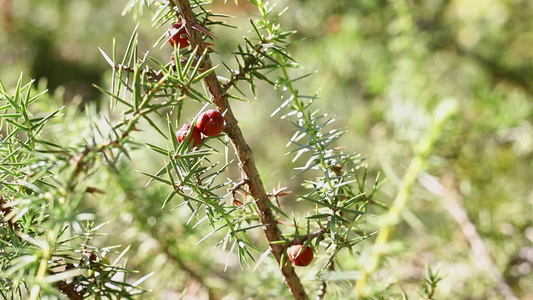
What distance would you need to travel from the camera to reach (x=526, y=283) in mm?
1067

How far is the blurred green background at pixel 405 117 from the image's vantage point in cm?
90

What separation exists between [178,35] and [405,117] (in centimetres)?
71

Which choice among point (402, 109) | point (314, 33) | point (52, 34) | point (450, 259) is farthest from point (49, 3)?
point (450, 259)

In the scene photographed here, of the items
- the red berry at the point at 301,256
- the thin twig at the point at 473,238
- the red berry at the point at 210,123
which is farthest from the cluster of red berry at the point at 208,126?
the thin twig at the point at 473,238

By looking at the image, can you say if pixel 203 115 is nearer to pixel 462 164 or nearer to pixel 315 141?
pixel 315 141

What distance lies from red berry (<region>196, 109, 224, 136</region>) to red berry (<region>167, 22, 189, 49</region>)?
0.07 m

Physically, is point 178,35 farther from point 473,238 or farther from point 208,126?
point 473,238

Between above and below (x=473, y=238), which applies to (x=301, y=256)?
below

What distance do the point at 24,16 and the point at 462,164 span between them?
1666 millimetres

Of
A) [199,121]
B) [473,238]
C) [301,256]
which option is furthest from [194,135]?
[473,238]

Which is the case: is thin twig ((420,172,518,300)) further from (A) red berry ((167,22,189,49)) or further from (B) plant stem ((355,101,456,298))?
(A) red berry ((167,22,189,49))

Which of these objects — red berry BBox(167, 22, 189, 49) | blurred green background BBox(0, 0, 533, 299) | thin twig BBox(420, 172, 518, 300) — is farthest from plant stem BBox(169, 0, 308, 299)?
thin twig BBox(420, 172, 518, 300)

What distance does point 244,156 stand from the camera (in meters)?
0.46

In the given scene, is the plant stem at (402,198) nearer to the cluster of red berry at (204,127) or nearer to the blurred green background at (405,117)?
the cluster of red berry at (204,127)
